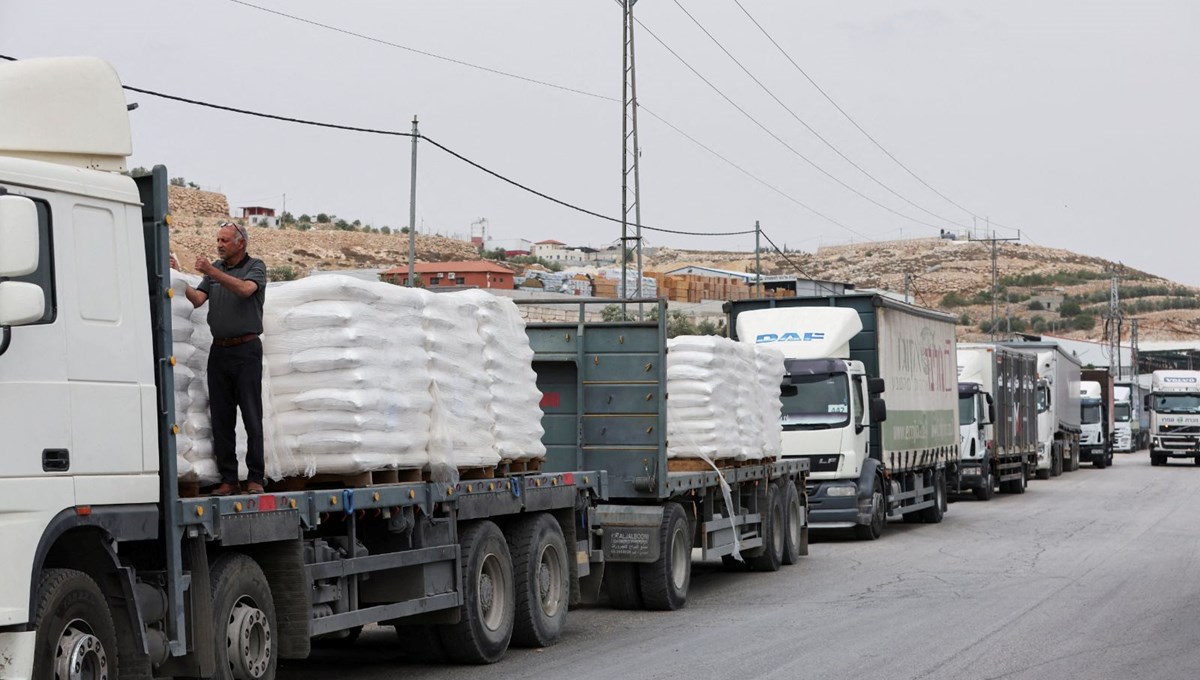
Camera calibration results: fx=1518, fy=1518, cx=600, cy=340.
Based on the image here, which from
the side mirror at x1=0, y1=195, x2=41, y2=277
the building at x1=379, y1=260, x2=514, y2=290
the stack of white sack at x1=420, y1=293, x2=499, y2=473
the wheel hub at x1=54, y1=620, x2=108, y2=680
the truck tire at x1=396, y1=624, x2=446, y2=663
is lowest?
the truck tire at x1=396, y1=624, x2=446, y2=663

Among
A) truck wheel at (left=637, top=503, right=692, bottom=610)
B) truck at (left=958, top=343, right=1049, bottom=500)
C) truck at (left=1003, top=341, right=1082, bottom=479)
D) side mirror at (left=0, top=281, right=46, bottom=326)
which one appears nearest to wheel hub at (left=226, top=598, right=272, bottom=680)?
side mirror at (left=0, top=281, right=46, bottom=326)

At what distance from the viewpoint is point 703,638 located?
12500 mm

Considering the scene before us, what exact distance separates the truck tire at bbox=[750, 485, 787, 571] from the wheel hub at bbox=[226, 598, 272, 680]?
33.4ft

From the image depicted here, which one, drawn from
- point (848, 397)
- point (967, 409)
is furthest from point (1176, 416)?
point (848, 397)

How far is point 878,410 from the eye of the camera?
73.3ft

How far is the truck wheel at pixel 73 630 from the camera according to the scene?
22.3 feet

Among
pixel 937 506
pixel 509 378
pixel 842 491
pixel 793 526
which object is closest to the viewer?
pixel 509 378

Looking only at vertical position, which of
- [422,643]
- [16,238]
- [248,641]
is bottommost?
[422,643]

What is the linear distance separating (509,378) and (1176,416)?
4526 centimetres

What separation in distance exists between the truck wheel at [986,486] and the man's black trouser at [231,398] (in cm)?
2704

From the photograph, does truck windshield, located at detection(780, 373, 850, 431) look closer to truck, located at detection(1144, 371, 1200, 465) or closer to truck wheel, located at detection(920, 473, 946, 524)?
truck wheel, located at detection(920, 473, 946, 524)

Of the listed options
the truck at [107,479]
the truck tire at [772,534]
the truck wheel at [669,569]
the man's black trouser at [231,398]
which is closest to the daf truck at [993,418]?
the truck tire at [772,534]

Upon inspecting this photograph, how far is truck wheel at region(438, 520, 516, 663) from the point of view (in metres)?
11.1

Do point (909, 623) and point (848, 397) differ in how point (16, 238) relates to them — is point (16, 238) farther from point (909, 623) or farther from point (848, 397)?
point (848, 397)
